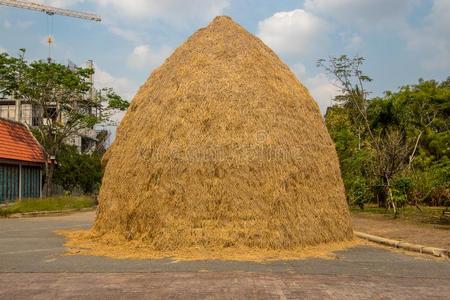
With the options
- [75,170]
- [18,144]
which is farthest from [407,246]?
[75,170]

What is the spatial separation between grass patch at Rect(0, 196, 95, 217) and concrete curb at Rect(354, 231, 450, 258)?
53.2 feet

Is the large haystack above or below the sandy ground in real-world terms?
above

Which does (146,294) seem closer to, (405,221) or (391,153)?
(405,221)

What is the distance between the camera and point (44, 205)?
24.7m

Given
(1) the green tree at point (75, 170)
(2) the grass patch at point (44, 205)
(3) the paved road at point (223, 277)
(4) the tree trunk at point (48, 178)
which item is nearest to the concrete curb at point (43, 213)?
(2) the grass patch at point (44, 205)

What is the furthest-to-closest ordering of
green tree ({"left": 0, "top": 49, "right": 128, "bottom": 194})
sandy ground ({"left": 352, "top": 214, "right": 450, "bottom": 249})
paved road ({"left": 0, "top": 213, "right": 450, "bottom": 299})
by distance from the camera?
green tree ({"left": 0, "top": 49, "right": 128, "bottom": 194})
sandy ground ({"left": 352, "top": 214, "right": 450, "bottom": 249})
paved road ({"left": 0, "top": 213, "right": 450, "bottom": 299})

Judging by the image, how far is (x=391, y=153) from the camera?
21.0 meters

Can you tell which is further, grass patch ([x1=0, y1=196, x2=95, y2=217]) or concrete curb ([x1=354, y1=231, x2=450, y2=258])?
grass patch ([x1=0, y1=196, x2=95, y2=217])

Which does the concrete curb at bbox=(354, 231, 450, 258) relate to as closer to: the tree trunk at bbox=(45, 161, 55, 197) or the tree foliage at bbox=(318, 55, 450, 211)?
the tree foliage at bbox=(318, 55, 450, 211)

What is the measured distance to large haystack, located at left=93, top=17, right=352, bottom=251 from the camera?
33.0 ft

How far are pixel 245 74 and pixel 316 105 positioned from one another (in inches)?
89.0

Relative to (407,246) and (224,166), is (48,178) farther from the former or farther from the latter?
(407,246)

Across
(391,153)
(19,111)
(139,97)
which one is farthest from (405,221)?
(19,111)

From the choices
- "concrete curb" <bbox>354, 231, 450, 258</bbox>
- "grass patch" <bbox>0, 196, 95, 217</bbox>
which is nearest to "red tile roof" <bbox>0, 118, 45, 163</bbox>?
"grass patch" <bbox>0, 196, 95, 217</bbox>
